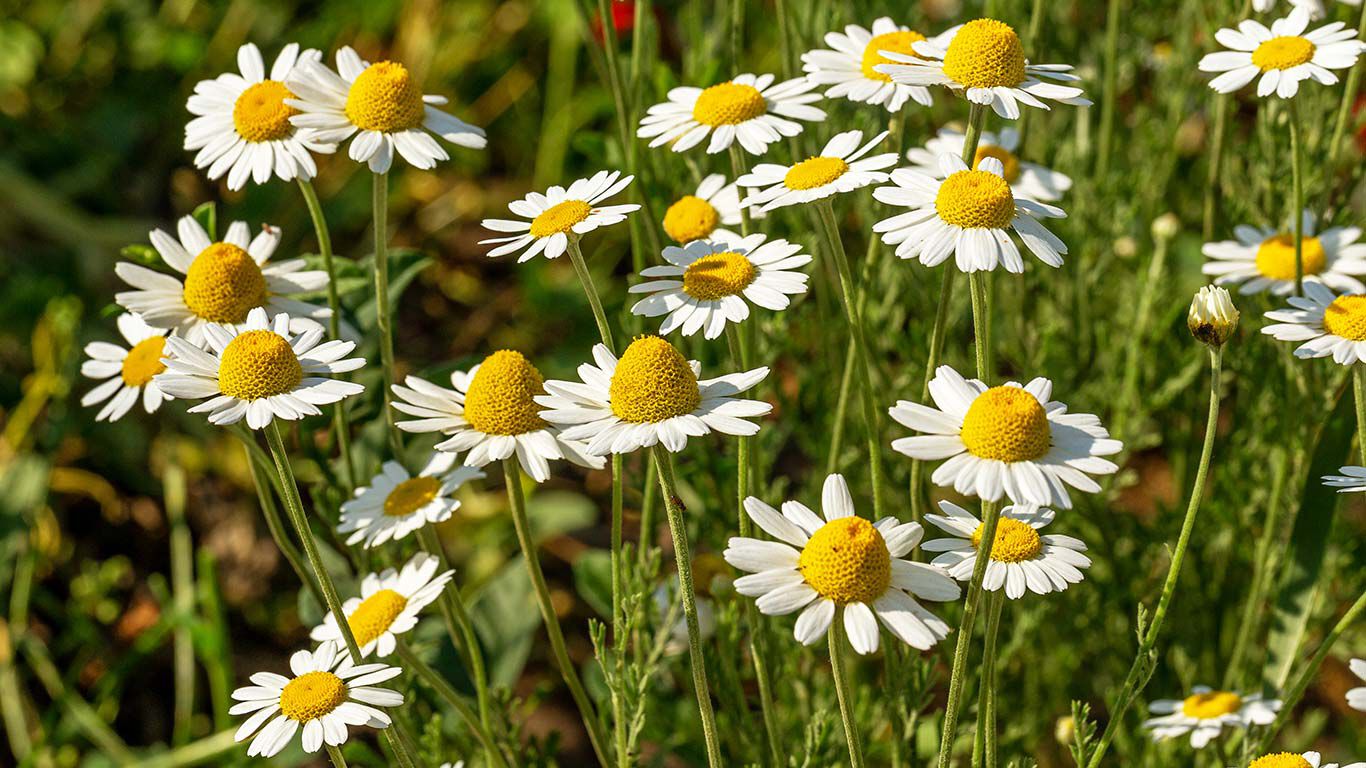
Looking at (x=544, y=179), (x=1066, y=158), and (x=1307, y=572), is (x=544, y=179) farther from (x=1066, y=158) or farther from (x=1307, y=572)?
(x=1307, y=572)

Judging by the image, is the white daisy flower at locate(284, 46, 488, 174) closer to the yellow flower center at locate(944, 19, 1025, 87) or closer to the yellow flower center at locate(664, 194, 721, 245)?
the yellow flower center at locate(664, 194, 721, 245)

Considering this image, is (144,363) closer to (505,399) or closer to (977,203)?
(505,399)

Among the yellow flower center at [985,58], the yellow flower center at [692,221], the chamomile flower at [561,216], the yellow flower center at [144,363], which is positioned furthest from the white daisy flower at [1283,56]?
the yellow flower center at [144,363]

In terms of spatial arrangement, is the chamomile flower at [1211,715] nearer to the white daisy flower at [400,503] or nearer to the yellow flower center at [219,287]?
the white daisy flower at [400,503]

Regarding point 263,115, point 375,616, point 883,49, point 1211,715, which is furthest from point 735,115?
point 1211,715

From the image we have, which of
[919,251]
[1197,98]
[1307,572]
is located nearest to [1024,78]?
[919,251]

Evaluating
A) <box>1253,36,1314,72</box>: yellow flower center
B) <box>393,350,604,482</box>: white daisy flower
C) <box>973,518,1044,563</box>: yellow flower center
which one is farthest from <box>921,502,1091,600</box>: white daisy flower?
<box>1253,36,1314,72</box>: yellow flower center
